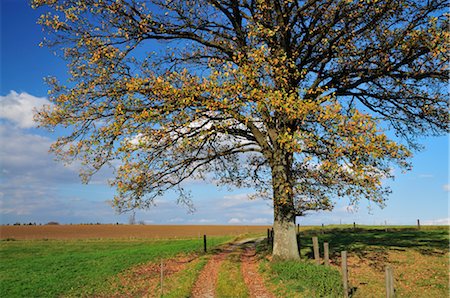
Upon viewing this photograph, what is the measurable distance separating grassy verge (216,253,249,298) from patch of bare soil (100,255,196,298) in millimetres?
3090

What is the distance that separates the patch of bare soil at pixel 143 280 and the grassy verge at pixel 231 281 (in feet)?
10.1

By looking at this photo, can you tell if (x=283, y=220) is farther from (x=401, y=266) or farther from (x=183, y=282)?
(x=401, y=266)

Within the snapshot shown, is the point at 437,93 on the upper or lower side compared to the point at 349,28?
lower

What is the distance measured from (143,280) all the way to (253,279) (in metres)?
6.99

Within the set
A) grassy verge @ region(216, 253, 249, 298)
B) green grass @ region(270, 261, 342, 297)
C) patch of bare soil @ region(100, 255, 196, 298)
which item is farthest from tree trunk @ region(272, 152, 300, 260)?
patch of bare soil @ region(100, 255, 196, 298)

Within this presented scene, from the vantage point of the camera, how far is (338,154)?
1881cm

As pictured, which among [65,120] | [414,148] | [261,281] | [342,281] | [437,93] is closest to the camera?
[342,281]

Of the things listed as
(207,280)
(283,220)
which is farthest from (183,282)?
(283,220)

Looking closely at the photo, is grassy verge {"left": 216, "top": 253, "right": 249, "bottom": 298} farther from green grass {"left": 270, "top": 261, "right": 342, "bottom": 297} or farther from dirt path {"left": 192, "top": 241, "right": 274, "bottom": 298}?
green grass {"left": 270, "top": 261, "right": 342, "bottom": 297}

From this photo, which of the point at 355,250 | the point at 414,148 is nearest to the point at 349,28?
the point at 414,148

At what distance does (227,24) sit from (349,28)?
8.46 m

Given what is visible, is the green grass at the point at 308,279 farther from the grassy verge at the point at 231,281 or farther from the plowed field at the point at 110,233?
the plowed field at the point at 110,233

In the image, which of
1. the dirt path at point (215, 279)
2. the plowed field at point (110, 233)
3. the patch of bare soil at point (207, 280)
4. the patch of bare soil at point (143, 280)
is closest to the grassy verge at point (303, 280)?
the dirt path at point (215, 279)

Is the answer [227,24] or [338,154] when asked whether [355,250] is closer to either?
[338,154]
